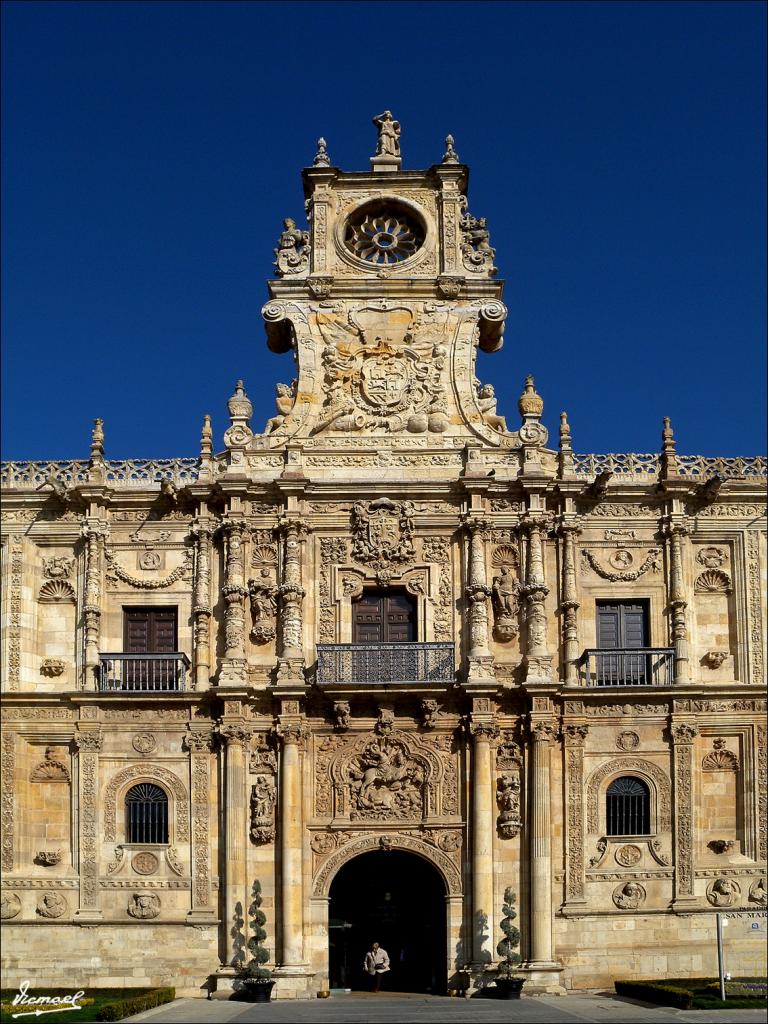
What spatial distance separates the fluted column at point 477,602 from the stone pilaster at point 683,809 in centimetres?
476

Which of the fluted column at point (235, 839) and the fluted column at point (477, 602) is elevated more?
the fluted column at point (477, 602)

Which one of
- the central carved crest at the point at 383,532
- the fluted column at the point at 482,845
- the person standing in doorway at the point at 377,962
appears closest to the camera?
the fluted column at the point at 482,845

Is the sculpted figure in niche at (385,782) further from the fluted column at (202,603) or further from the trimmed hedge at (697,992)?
the trimmed hedge at (697,992)

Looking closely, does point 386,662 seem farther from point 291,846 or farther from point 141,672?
point 141,672

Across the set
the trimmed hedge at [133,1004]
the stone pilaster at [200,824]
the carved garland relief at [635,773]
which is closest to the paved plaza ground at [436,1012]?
the trimmed hedge at [133,1004]

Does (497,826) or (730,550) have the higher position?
(730,550)

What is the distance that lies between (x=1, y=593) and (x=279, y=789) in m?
8.23

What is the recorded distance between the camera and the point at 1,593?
3753 cm

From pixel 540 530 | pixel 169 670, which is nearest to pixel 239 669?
pixel 169 670

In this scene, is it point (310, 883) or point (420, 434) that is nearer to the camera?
point (310, 883)

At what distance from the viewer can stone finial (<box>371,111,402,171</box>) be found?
40.3 meters

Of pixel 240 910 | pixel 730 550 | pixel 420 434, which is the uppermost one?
pixel 420 434

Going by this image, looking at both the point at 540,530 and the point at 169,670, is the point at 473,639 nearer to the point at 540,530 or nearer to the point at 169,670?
the point at 540,530

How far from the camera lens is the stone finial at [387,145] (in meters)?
40.3
